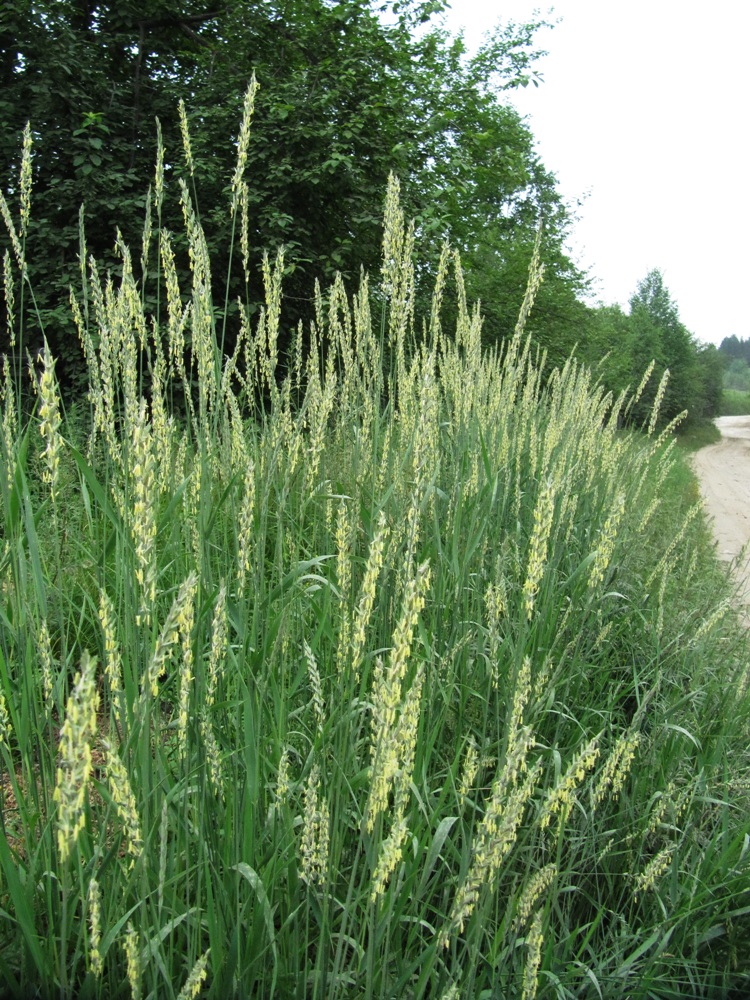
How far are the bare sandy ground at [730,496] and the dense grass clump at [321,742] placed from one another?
5.73 ft

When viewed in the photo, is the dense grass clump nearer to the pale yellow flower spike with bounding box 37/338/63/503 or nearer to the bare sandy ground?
the pale yellow flower spike with bounding box 37/338/63/503

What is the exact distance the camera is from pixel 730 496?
524 inches

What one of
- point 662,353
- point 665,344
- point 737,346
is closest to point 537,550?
point 662,353

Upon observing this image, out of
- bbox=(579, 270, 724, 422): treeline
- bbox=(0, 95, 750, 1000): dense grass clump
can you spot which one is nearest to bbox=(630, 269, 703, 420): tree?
bbox=(579, 270, 724, 422): treeline

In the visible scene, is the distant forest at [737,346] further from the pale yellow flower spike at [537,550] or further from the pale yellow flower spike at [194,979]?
the pale yellow flower spike at [194,979]

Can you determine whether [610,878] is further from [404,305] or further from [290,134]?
[290,134]

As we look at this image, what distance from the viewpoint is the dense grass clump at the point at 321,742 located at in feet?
3.81

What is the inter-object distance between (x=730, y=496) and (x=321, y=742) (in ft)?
44.3

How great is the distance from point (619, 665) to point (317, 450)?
1.77m

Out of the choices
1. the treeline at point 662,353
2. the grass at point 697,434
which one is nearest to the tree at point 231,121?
the treeline at point 662,353

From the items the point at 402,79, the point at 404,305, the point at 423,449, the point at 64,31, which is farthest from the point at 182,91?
the point at 423,449

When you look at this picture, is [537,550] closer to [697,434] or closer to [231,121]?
[231,121]

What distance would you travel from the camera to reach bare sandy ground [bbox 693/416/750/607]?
260 inches

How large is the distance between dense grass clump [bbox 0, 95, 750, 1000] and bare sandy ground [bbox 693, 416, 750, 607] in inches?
68.8
